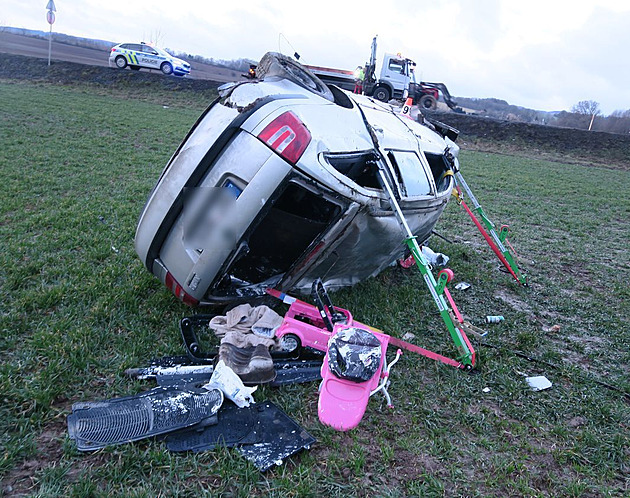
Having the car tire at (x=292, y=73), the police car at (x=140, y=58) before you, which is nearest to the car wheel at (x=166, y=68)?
the police car at (x=140, y=58)

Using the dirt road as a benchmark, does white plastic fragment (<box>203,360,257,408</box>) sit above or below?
below

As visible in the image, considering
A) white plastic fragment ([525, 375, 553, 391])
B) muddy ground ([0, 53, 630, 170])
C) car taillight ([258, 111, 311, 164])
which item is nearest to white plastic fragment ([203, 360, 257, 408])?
car taillight ([258, 111, 311, 164])

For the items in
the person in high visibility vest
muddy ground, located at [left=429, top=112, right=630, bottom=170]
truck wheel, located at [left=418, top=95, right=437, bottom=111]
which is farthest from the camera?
truck wheel, located at [left=418, top=95, right=437, bottom=111]

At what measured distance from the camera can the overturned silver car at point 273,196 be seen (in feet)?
9.86

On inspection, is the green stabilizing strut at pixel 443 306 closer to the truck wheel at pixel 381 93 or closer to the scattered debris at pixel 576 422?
the scattered debris at pixel 576 422

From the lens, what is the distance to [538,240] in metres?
7.23

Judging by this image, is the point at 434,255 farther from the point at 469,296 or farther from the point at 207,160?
the point at 207,160

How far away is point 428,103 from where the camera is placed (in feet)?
82.3

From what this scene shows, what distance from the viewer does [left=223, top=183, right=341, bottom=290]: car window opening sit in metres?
3.39

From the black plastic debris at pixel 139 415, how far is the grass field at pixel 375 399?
69 millimetres

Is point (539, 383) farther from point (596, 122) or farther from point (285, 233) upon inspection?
point (596, 122)

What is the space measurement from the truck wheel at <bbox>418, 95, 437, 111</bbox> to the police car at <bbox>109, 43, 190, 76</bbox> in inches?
513

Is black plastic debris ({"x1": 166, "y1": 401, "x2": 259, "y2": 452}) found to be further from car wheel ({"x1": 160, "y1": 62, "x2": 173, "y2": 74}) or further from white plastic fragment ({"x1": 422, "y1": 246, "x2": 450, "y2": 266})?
car wheel ({"x1": 160, "y1": 62, "x2": 173, "y2": 74})

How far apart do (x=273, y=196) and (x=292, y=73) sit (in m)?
1.46
